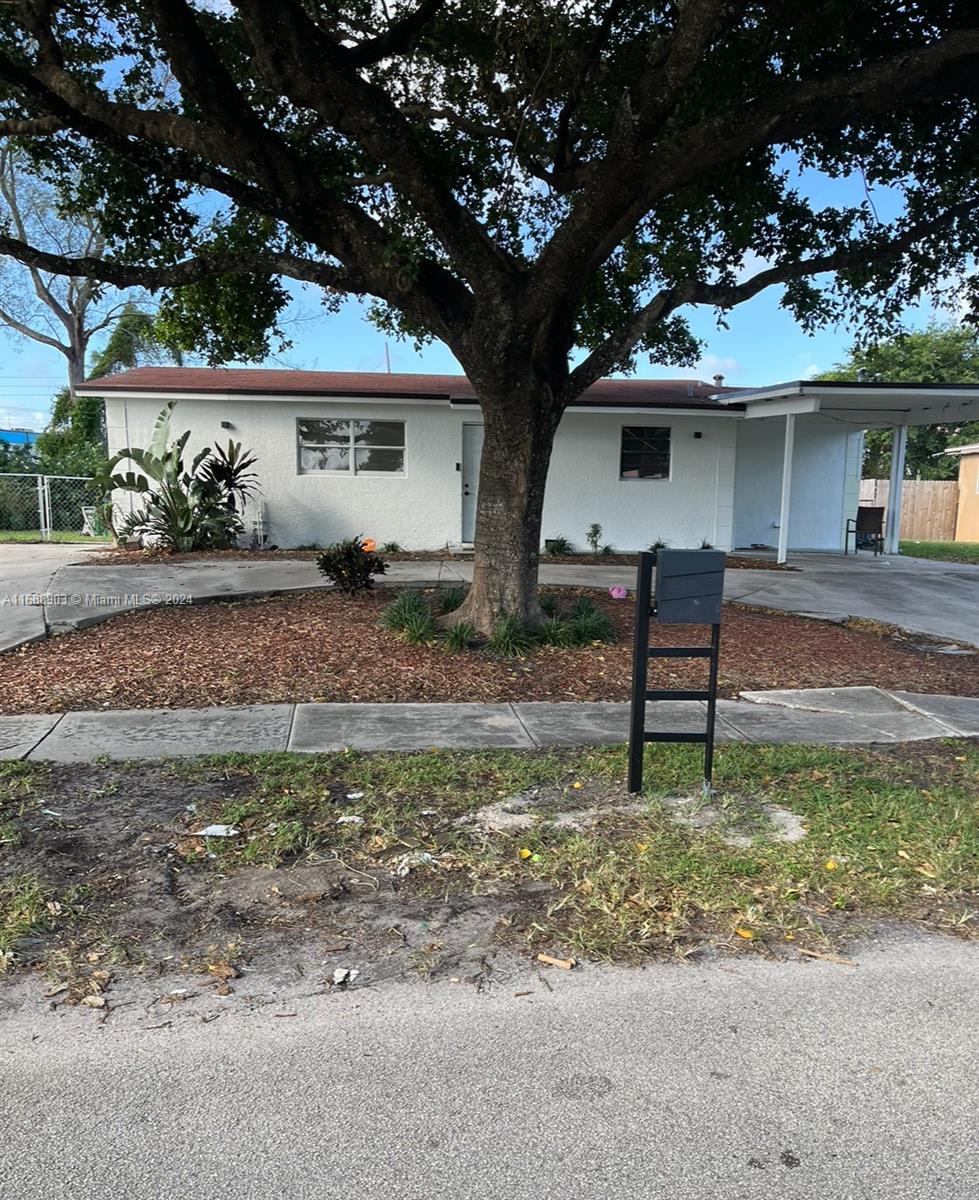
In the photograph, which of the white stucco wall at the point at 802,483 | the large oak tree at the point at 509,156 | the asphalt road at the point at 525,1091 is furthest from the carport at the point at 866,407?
the asphalt road at the point at 525,1091

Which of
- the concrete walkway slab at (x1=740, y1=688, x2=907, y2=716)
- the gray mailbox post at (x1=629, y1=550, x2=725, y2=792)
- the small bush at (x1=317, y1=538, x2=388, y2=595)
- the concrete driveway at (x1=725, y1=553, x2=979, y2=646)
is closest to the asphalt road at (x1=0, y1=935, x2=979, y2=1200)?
the gray mailbox post at (x1=629, y1=550, x2=725, y2=792)

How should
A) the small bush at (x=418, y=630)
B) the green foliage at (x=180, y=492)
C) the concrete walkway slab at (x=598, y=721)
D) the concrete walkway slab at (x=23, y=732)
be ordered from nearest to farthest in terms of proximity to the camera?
the concrete walkway slab at (x=23, y=732), the concrete walkway slab at (x=598, y=721), the small bush at (x=418, y=630), the green foliage at (x=180, y=492)

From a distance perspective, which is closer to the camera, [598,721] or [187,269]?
[598,721]

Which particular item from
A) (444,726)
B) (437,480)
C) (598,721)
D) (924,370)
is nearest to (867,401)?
(437,480)

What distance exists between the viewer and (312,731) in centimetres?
573

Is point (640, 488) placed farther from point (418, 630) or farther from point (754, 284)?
point (418, 630)

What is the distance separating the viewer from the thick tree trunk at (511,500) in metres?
7.70

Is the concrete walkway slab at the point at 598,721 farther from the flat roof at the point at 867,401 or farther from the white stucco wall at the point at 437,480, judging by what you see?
the white stucco wall at the point at 437,480

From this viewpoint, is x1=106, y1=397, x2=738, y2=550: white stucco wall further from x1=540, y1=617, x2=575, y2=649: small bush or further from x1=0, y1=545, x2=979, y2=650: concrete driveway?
x1=540, y1=617, x2=575, y2=649: small bush

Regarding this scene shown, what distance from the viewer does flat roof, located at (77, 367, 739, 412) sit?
583 inches

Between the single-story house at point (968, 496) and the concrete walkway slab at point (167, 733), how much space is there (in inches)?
1060

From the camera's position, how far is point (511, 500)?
313 inches

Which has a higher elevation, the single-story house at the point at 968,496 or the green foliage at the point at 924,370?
the green foliage at the point at 924,370

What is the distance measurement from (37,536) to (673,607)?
1736 cm
